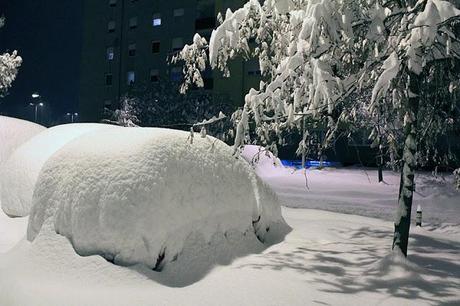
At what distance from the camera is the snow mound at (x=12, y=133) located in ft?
41.8

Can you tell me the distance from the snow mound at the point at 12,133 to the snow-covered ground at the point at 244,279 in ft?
22.9

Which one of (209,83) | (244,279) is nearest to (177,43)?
(209,83)

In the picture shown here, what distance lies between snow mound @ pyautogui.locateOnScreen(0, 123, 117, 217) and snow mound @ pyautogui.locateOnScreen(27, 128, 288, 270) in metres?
2.85

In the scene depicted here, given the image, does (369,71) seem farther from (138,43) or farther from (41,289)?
(138,43)

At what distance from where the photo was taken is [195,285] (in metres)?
5.46

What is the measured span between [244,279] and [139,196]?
5.35 feet

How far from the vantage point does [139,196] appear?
5.72 m

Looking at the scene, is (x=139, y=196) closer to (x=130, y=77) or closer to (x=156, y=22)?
(x=156, y=22)

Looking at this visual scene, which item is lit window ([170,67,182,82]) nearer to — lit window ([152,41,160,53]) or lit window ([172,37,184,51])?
lit window ([172,37,184,51])

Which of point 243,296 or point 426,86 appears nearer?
point 243,296

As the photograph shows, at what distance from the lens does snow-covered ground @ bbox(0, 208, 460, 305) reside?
501 cm

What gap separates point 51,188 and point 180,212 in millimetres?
1864

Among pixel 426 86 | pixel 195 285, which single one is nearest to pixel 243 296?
pixel 195 285

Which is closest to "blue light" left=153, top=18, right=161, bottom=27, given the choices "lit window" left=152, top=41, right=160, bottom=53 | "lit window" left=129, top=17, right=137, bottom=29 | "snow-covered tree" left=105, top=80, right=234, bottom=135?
"lit window" left=152, top=41, right=160, bottom=53
